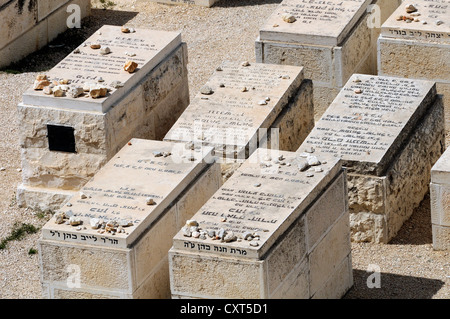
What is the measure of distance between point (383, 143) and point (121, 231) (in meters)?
3.04

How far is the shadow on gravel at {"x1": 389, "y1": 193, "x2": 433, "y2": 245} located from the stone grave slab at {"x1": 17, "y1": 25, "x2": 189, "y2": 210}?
2.83m

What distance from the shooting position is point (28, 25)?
16.9 meters

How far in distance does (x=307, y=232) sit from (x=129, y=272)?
1499 millimetres

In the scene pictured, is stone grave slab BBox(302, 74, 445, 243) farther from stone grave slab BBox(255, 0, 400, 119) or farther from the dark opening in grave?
the dark opening in grave

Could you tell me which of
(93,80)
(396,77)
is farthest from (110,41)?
(396,77)

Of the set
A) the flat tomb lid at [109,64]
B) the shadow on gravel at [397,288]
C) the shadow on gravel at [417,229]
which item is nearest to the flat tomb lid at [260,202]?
the shadow on gravel at [397,288]

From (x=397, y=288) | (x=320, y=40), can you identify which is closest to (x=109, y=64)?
(x=320, y=40)

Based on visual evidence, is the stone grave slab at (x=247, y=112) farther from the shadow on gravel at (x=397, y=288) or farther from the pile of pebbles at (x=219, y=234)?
the pile of pebbles at (x=219, y=234)

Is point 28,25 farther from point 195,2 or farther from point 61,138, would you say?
point 61,138

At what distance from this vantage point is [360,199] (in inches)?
470

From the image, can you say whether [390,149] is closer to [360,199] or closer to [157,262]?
[360,199]
